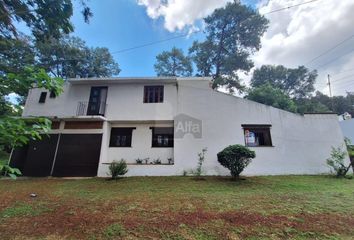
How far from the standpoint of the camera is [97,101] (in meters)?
12.1

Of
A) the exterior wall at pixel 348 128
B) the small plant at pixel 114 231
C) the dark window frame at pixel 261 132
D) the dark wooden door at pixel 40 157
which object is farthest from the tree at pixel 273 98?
the dark wooden door at pixel 40 157

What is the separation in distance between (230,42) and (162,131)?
1443cm

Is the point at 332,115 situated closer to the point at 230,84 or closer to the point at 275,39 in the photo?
the point at 275,39

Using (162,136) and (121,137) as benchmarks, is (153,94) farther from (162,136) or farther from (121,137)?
(121,137)

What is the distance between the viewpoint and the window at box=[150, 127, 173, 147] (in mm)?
11617

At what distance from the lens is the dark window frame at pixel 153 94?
11.8m

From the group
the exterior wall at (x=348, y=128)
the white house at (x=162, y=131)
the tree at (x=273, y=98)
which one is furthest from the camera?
the exterior wall at (x=348, y=128)

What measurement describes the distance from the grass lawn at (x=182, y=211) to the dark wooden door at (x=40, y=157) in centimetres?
293

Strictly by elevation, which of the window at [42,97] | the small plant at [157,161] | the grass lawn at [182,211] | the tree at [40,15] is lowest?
the grass lawn at [182,211]

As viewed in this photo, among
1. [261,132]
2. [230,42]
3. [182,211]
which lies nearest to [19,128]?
[182,211]

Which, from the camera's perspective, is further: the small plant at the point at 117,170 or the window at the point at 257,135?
the window at the point at 257,135

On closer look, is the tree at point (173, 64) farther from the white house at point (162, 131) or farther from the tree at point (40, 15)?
the tree at point (40, 15)

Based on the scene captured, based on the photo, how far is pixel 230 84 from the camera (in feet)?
65.1

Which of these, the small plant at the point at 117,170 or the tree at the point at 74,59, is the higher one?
the tree at the point at 74,59
